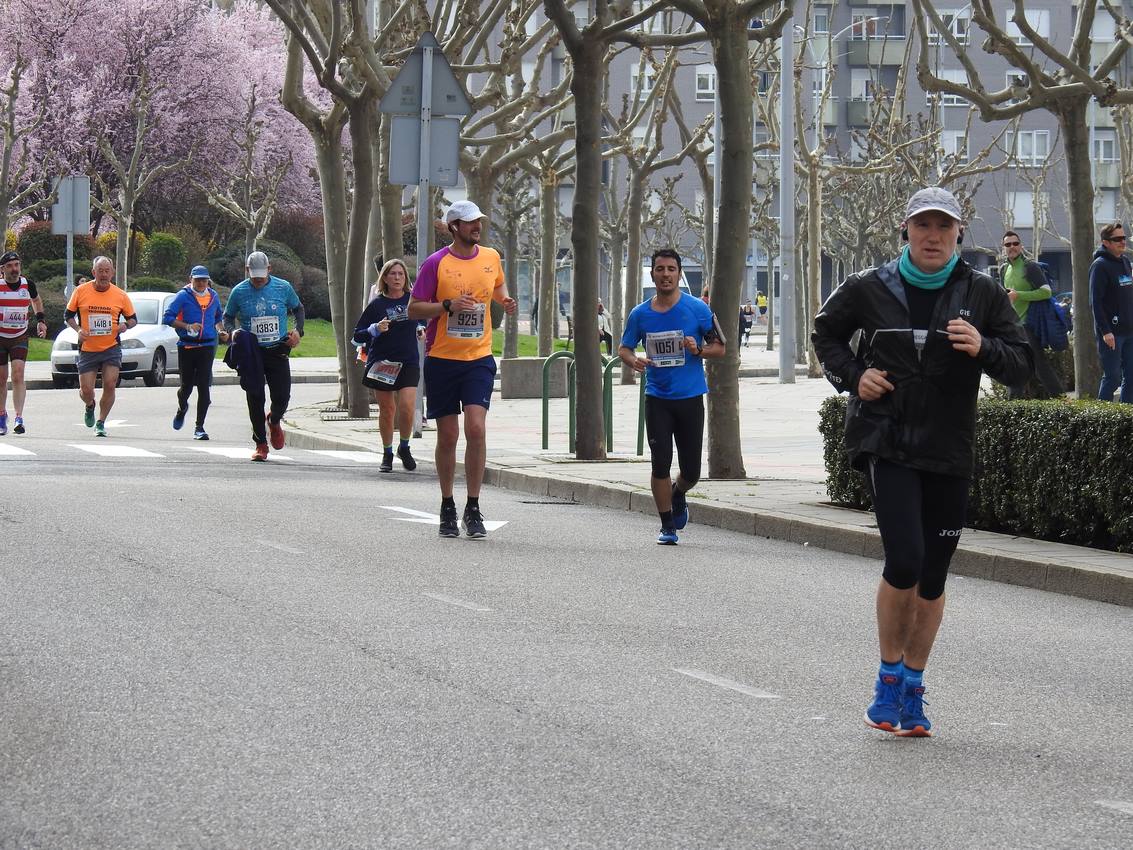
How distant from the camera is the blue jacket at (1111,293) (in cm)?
1722

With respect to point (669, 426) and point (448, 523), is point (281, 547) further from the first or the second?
point (669, 426)

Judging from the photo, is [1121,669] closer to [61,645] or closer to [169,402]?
[61,645]

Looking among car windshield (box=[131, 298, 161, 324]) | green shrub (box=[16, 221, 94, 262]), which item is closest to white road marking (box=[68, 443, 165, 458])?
car windshield (box=[131, 298, 161, 324])

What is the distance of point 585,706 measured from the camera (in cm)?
675

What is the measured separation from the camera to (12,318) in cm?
2148

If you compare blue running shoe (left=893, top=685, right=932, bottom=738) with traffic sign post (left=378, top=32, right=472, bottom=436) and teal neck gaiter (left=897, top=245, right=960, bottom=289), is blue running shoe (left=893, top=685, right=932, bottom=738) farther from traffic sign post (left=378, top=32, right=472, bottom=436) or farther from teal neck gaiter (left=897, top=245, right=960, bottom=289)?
traffic sign post (left=378, top=32, right=472, bottom=436)

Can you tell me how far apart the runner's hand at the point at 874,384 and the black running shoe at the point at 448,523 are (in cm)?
577

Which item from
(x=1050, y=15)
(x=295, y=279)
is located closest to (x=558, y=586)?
(x=295, y=279)

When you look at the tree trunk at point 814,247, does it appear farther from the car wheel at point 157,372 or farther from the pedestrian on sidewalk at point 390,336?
the pedestrian on sidewalk at point 390,336

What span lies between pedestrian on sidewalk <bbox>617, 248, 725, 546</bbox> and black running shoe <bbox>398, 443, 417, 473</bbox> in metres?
5.04

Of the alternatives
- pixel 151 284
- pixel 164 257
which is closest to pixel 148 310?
pixel 151 284

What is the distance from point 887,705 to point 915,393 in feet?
3.21

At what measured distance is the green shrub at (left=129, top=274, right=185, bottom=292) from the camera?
174ft

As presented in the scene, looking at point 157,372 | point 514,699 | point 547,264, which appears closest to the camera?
point 514,699
